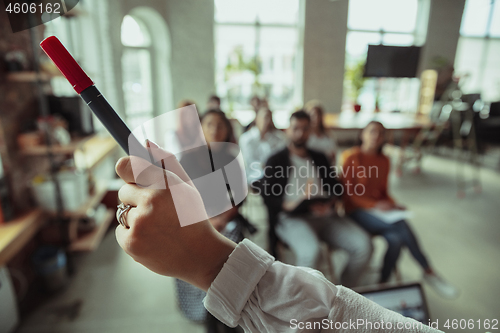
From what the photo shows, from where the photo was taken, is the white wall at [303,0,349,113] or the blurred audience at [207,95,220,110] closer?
the white wall at [303,0,349,113]

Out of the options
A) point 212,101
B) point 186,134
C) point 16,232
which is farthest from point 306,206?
point 16,232

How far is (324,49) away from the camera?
0.39 metres

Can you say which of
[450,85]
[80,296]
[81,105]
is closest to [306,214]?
[450,85]

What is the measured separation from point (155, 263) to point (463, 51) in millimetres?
518

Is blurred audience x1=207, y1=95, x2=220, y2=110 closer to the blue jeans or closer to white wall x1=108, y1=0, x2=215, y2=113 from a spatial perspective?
white wall x1=108, y1=0, x2=215, y2=113

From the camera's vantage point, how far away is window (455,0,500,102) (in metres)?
0.37

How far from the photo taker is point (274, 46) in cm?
40

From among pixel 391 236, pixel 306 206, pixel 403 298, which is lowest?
pixel 391 236

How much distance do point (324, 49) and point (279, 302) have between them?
13.0 inches

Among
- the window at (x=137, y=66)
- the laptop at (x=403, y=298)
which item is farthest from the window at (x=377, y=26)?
the laptop at (x=403, y=298)

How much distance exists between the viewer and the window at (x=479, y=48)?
1.23 ft

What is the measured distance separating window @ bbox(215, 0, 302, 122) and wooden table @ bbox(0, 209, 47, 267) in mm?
1105

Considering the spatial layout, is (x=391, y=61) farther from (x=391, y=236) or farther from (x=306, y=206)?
→ (x=391, y=236)

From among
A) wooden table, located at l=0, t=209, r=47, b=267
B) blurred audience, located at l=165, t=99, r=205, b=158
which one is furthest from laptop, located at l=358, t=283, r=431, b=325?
wooden table, located at l=0, t=209, r=47, b=267
